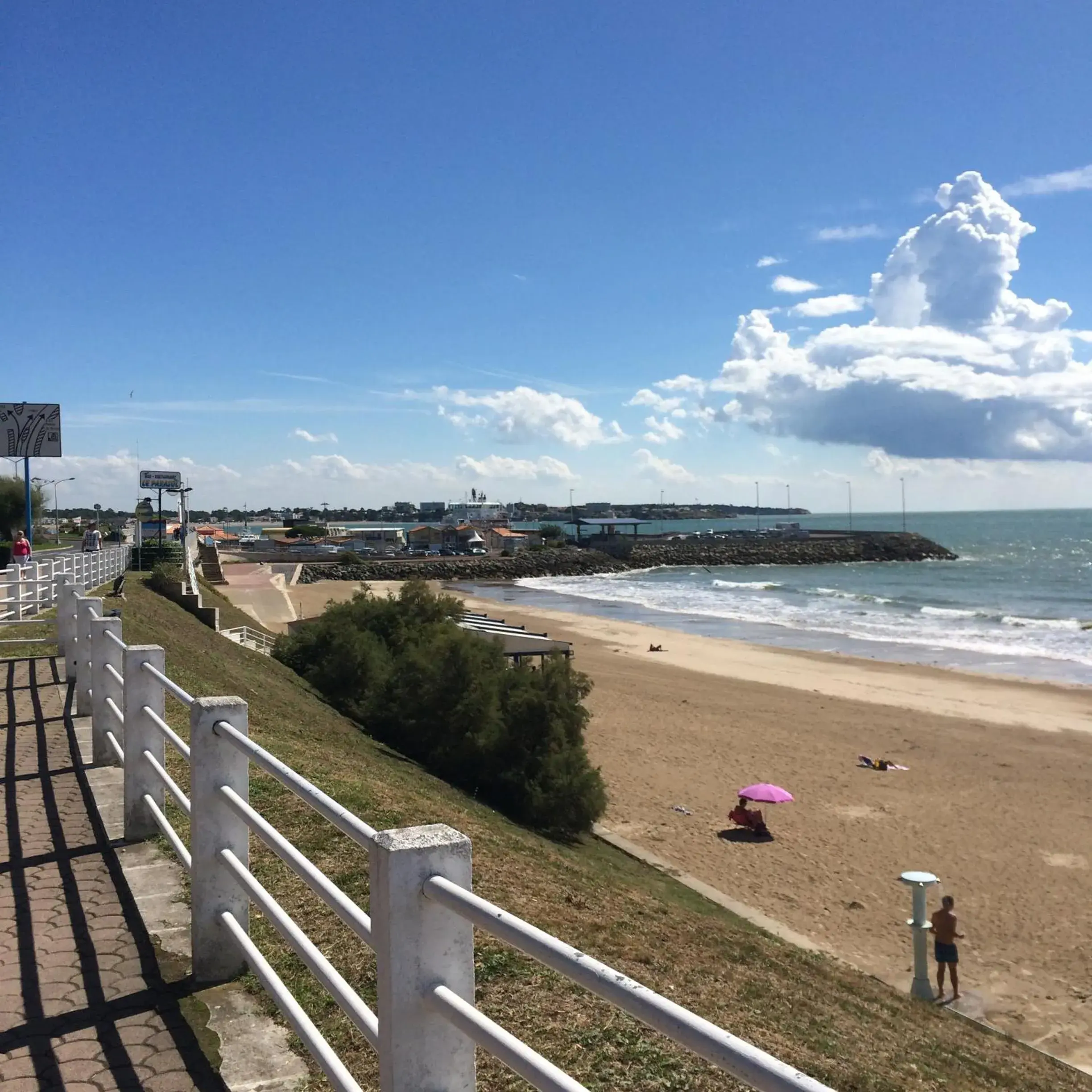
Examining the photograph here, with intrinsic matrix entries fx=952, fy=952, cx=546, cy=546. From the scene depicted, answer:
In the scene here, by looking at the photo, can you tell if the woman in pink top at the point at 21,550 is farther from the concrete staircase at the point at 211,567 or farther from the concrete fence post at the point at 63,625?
the concrete staircase at the point at 211,567

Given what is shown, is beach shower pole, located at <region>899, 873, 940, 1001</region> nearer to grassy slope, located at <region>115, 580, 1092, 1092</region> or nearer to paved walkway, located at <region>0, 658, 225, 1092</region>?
grassy slope, located at <region>115, 580, 1092, 1092</region>

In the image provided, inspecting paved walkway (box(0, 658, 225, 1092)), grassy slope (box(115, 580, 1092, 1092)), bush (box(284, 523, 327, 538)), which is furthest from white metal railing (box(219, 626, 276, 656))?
bush (box(284, 523, 327, 538))

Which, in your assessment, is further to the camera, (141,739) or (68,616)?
(68,616)

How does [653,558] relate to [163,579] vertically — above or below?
below

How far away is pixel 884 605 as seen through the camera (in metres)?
54.6

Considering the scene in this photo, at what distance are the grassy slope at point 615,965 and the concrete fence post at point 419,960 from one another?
1.39m

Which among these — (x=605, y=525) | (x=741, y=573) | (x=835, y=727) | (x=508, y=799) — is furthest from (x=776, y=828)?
(x=605, y=525)

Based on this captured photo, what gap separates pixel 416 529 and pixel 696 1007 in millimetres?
112692

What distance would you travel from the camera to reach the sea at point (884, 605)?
36.6 metres

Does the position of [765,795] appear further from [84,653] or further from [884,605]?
[884,605]

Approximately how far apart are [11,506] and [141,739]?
58.8m

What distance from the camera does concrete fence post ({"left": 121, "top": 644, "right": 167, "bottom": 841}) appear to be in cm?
530

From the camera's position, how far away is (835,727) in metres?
22.7

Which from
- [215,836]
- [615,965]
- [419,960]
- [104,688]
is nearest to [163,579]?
[104,688]
